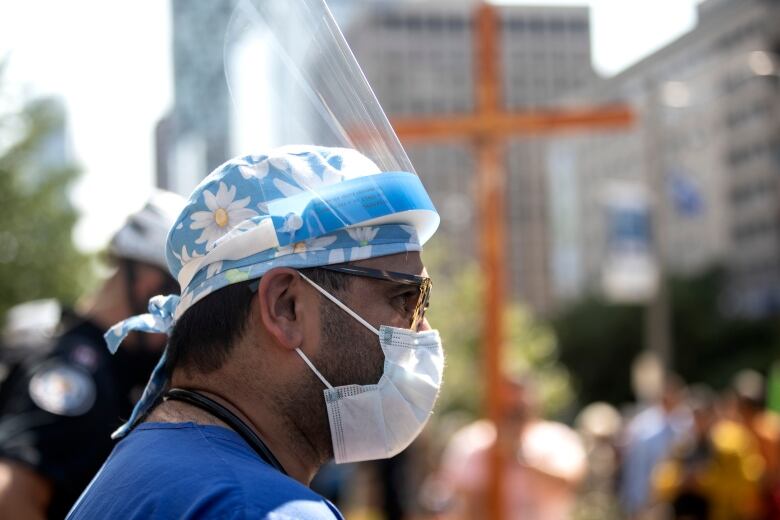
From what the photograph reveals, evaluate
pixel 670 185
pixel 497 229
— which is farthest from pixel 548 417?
pixel 497 229

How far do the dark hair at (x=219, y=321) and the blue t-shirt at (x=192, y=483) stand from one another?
150mm

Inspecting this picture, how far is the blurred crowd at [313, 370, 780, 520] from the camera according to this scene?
6.25 metres

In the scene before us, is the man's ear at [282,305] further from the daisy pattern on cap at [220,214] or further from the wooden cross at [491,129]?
the wooden cross at [491,129]

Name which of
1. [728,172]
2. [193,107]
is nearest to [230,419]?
[193,107]

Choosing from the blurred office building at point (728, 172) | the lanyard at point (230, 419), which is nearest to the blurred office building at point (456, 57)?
the lanyard at point (230, 419)

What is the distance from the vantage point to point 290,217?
5.88ft

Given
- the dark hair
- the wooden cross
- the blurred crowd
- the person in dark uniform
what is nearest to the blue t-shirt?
the dark hair

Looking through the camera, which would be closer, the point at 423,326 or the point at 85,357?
the point at 423,326

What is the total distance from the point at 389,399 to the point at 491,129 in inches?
213

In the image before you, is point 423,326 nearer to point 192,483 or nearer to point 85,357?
point 192,483

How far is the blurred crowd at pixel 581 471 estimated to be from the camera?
20.5 ft

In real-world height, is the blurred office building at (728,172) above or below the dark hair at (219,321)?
below

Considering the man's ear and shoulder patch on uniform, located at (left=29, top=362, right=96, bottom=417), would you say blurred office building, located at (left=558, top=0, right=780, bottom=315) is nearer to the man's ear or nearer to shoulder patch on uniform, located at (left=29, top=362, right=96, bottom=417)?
shoulder patch on uniform, located at (left=29, top=362, right=96, bottom=417)

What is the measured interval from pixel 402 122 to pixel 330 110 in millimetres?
5305
